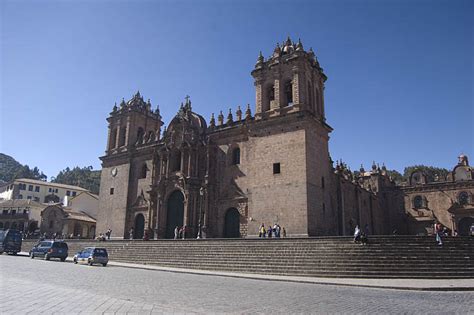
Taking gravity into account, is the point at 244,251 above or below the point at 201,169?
below

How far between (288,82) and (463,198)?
91.5ft

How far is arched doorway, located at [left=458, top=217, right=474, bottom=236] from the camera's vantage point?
40969 millimetres

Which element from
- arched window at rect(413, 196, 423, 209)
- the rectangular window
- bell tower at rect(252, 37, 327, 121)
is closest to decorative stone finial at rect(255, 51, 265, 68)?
bell tower at rect(252, 37, 327, 121)

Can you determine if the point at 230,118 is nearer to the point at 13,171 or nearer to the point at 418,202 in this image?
the point at 418,202

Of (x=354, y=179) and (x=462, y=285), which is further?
(x=354, y=179)

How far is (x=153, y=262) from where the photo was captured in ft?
79.3

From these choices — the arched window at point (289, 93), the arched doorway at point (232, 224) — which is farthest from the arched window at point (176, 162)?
the arched window at point (289, 93)

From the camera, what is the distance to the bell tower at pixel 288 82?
28.3m

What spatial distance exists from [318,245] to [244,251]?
4.40 metres

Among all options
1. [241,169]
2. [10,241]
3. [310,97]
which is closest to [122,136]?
[10,241]

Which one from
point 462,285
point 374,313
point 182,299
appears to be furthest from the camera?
point 462,285

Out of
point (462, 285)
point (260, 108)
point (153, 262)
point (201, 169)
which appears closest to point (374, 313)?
point (462, 285)

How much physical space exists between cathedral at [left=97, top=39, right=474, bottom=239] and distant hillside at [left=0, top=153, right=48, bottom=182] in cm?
8396

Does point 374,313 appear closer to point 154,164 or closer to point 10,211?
point 154,164
